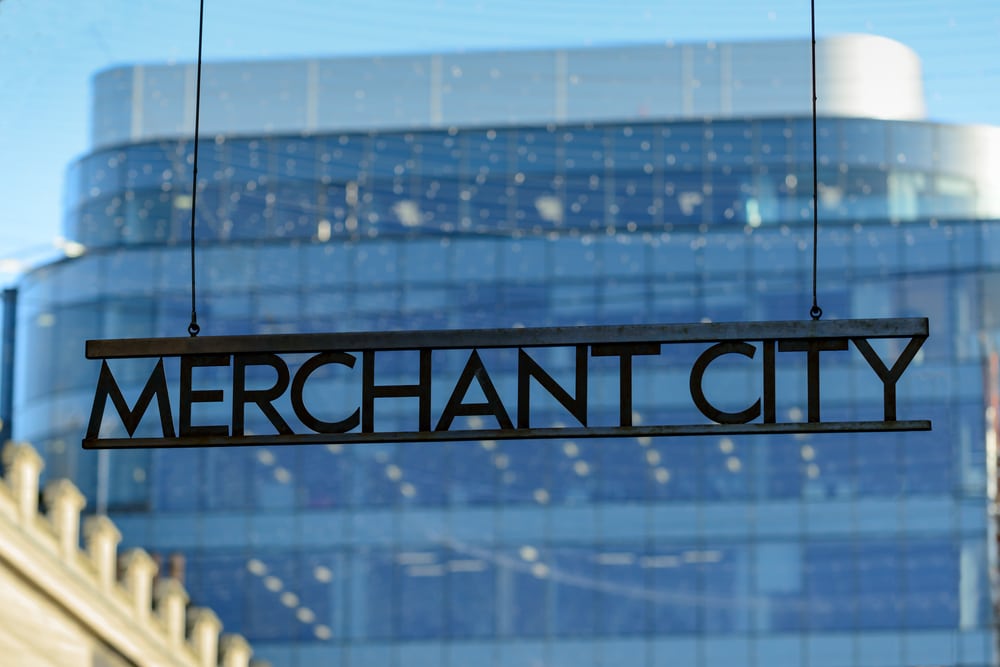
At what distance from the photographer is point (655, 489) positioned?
43.6 meters

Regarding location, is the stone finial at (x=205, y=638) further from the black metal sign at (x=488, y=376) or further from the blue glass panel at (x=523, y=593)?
the black metal sign at (x=488, y=376)

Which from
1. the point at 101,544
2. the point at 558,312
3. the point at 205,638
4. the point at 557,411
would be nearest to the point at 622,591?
the point at 557,411

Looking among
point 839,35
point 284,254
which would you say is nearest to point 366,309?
point 284,254

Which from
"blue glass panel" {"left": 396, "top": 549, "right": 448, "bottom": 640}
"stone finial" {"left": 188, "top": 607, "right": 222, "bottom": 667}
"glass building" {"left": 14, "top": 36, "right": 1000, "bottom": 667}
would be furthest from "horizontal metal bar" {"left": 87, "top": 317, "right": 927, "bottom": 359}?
"blue glass panel" {"left": 396, "top": 549, "right": 448, "bottom": 640}

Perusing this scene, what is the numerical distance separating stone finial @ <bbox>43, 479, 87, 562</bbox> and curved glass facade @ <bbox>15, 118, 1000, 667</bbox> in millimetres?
13000

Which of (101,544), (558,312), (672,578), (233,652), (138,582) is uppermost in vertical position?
(558,312)

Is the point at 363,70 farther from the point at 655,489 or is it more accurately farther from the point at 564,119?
the point at 655,489

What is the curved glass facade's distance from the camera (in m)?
42.9

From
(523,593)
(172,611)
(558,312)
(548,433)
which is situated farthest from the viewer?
(558,312)

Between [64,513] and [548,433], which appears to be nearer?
[548,433]

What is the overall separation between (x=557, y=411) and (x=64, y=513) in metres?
15.9

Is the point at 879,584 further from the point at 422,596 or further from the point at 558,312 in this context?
the point at 422,596

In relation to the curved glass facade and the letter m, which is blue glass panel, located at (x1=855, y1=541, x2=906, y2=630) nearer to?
the curved glass facade

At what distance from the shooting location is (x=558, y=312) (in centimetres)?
4472
